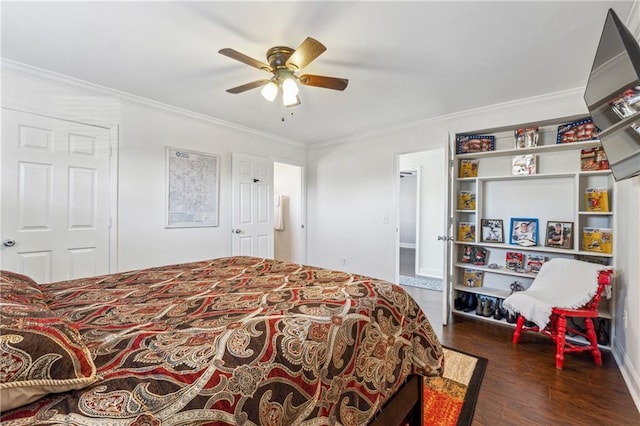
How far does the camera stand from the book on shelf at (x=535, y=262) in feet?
9.77

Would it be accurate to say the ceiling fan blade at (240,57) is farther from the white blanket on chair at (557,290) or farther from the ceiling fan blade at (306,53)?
the white blanket on chair at (557,290)

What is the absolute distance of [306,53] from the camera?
69.4 inches

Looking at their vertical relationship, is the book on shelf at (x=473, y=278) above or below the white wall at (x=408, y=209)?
below

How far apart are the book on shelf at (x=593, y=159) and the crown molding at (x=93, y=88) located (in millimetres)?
3905

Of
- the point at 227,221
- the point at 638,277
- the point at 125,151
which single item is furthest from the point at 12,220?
the point at 638,277

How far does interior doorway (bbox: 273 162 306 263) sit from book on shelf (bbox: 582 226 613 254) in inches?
144

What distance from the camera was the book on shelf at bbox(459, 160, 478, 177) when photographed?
3.34 metres

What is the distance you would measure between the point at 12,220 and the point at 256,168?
2546mm

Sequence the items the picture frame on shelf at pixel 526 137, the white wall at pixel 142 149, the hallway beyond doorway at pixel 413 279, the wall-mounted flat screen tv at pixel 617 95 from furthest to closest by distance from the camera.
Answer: the hallway beyond doorway at pixel 413 279 < the picture frame on shelf at pixel 526 137 < the white wall at pixel 142 149 < the wall-mounted flat screen tv at pixel 617 95

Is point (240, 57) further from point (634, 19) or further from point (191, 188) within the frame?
point (634, 19)

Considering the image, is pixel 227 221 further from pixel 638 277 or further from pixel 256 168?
pixel 638 277

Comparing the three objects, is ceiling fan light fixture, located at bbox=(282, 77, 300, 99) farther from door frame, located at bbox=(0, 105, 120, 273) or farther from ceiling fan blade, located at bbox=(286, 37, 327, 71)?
door frame, located at bbox=(0, 105, 120, 273)

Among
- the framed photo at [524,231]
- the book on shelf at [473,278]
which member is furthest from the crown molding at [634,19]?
the book on shelf at [473,278]

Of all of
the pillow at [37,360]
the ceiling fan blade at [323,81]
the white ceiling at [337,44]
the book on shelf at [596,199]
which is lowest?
the pillow at [37,360]
